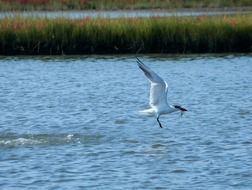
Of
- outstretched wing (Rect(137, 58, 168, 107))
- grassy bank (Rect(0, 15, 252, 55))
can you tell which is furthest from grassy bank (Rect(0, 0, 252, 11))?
outstretched wing (Rect(137, 58, 168, 107))

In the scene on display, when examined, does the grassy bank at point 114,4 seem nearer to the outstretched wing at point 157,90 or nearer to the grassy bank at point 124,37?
the grassy bank at point 124,37

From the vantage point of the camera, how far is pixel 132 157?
1387 centimetres

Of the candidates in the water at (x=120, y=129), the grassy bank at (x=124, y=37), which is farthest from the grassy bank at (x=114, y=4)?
the water at (x=120, y=129)

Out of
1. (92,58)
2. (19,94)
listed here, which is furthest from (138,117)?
(92,58)

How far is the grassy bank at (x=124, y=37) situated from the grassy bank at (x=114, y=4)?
627 inches

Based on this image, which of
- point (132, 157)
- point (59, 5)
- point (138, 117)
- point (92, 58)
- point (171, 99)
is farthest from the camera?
point (59, 5)

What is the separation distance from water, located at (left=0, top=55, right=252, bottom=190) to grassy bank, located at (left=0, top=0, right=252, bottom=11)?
59.7 ft

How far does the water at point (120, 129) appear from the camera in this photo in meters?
12.8

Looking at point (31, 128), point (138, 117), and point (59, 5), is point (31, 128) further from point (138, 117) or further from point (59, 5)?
point (59, 5)

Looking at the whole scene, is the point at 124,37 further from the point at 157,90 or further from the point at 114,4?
the point at 114,4

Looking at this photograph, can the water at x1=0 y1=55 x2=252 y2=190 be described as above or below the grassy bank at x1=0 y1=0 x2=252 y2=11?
above

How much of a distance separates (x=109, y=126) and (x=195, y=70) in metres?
8.19

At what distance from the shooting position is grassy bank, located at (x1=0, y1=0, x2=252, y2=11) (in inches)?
1704

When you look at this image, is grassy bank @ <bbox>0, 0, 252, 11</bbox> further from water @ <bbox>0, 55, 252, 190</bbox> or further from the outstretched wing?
the outstretched wing
